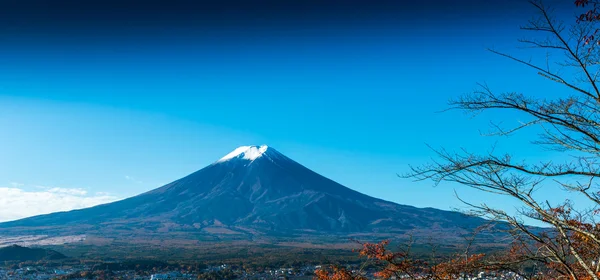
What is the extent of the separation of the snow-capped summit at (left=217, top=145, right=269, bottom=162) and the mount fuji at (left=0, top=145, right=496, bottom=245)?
5.23 meters

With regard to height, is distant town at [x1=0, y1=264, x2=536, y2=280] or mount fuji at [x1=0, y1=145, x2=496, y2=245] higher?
mount fuji at [x1=0, y1=145, x2=496, y2=245]

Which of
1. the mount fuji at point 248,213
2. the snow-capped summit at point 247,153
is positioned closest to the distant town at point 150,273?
the mount fuji at point 248,213

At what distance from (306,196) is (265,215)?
1716 centimetres

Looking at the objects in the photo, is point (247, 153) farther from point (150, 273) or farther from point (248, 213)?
point (150, 273)

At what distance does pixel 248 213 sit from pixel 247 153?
4426 cm

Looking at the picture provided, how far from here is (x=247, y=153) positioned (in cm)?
14312

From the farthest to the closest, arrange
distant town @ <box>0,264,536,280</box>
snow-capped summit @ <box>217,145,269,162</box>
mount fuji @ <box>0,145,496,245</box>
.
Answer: snow-capped summit @ <box>217,145,269,162</box> < mount fuji @ <box>0,145,496,245</box> < distant town @ <box>0,264,536,280</box>

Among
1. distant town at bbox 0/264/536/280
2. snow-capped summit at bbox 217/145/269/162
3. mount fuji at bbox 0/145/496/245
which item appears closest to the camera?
distant town at bbox 0/264/536/280

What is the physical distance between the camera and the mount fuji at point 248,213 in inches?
3204

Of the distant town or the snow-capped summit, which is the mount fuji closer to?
the snow-capped summit

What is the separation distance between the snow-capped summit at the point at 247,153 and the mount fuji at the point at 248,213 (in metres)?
5.23

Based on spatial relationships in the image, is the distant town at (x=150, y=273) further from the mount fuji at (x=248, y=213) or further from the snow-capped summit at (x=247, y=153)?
the snow-capped summit at (x=247, y=153)

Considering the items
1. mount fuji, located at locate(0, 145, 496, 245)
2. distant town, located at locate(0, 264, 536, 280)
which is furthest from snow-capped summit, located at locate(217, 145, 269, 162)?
distant town, located at locate(0, 264, 536, 280)

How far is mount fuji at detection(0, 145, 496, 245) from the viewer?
81.4 meters
